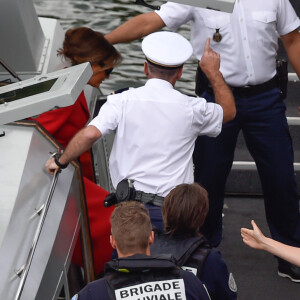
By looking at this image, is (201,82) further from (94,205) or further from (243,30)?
(94,205)

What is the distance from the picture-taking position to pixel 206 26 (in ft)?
14.5

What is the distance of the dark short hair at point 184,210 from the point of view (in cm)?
329

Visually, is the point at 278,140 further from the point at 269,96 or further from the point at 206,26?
the point at 206,26

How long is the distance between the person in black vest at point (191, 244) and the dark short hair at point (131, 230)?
0.25 meters

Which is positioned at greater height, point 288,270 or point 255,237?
point 255,237

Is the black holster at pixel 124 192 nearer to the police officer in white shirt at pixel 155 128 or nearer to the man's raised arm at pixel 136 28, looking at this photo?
the police officer in white shirt at pixel 155 128

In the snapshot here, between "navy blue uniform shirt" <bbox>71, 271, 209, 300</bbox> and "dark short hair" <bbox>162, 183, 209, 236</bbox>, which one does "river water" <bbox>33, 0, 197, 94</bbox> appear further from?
"navy blue uniform shirt" <bbox>71, 271, 209, 300</bbox>

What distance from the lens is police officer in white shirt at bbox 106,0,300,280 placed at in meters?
4.39

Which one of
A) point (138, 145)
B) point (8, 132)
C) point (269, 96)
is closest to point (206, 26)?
point (269, 96)

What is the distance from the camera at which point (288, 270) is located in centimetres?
498

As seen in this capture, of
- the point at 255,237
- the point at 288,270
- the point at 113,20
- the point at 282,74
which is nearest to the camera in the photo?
the point at 255,237

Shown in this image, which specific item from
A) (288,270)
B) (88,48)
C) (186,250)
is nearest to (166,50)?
(88,48)

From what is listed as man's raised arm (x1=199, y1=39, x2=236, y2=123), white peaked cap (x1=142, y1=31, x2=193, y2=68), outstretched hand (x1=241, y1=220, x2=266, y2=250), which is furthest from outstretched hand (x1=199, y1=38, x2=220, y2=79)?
outstretched hand (x1=241, y1=220, x2=266, y2=250)

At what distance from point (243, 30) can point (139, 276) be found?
183cm
